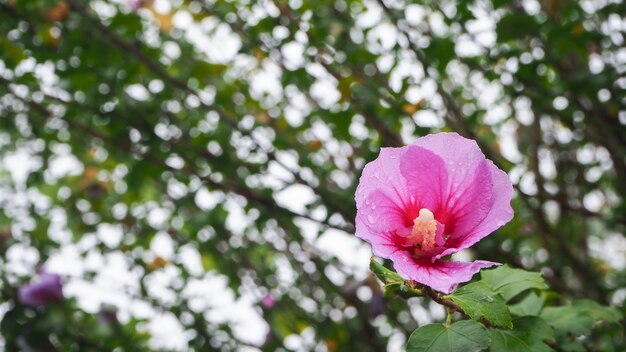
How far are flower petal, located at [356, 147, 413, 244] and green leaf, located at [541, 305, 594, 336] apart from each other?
1.00 ft

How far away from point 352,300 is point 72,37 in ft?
3.27

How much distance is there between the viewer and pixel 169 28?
2.01m

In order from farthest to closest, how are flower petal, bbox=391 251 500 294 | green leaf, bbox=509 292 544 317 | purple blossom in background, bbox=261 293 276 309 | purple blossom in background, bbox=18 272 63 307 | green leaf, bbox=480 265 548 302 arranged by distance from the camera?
purple blossom in background, bbox=261 293 276 309 → purple blossom in background, bbox=18 272 63 307 → green leaf, bbox=509 292 544 317 → green leaf, bbox=480 265 548 302 → flower petal, bbox=391 251 500 294

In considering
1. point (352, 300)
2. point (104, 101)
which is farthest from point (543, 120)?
point (104, 101)

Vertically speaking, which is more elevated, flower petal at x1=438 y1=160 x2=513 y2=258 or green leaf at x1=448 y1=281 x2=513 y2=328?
flower petal at x1=438 y1=160 x2=513 y2=258

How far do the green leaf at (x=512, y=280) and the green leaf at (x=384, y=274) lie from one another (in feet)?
0.57

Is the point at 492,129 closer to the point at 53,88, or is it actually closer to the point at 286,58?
the point at 286,58

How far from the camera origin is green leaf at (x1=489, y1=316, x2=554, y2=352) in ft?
2.23

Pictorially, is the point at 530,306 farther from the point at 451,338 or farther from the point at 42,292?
the point at 42,292

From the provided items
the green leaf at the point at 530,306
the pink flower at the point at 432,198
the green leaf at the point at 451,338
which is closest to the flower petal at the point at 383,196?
the pink flower at the point at 432,198

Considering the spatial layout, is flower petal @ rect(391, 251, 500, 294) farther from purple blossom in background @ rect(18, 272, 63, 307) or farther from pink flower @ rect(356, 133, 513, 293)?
purple blossom in background @ rect(18, 272, 63, 307)

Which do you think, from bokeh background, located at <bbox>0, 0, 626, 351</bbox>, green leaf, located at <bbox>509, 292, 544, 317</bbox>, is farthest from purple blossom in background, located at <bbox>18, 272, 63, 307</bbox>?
green leaf, located at <bbox>509, 292, 544, 317</bbox>

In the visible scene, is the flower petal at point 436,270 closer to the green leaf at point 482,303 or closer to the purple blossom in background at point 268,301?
the green leaf at point 482,303

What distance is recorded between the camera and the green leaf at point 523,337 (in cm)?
68
